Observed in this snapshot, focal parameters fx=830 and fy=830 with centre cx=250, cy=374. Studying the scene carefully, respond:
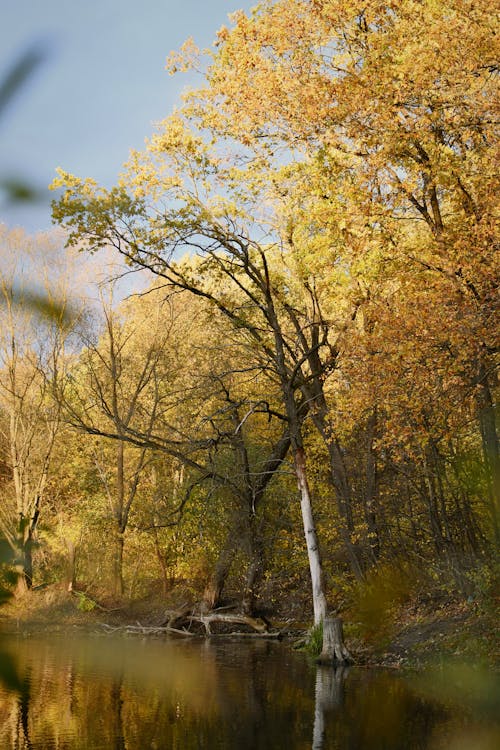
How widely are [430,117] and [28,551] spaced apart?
508 inches

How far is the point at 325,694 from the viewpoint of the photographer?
488 inches

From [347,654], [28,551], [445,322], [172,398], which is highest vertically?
[172,398]

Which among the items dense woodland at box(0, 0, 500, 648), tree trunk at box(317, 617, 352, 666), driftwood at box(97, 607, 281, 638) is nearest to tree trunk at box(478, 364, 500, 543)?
dense woodland at box(0, 0, 500, 648)

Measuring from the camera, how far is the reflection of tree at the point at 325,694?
9.73m

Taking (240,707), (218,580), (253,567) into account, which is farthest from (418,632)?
(218,580)

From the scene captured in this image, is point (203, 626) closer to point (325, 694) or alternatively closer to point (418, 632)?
point (418, 632)

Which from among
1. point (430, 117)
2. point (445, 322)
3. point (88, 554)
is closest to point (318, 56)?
point (430, 117)

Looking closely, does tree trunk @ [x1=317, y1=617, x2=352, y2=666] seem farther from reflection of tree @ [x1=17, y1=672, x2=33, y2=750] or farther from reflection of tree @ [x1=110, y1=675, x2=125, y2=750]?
reflection of tree @ [x1=17, y1=672, x2=33, y2=750]

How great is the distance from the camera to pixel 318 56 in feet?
47.6

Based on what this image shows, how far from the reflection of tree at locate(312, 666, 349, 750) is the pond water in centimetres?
2

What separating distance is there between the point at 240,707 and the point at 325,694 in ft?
5.10

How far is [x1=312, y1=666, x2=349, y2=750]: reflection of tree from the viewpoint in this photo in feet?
31.9

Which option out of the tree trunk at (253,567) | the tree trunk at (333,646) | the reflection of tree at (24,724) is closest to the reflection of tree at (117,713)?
the reflection of tree at (24,724)

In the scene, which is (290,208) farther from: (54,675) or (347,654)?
(54,675)
